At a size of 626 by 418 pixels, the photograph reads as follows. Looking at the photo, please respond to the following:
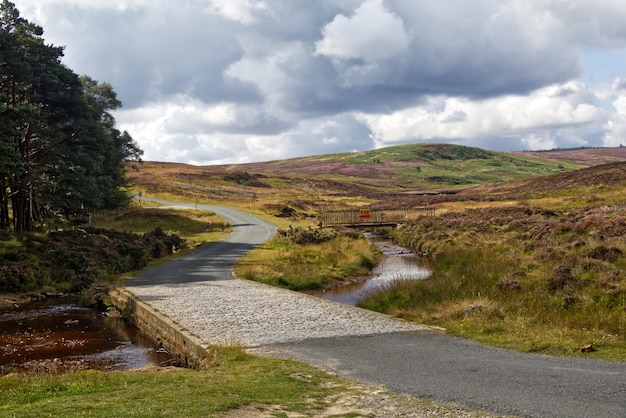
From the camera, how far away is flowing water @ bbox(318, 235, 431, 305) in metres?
24.8

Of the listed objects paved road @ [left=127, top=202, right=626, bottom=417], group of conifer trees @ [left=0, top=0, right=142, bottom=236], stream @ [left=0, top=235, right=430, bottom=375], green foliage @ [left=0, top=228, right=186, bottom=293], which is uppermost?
group of conifer trees @ [left=0, top=0, right=142, bottom=236]

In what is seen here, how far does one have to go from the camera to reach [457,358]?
39.1ft

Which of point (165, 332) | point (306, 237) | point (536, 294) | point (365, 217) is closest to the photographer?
point (165, 332)

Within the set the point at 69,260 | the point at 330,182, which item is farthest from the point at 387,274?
the point at 330,182

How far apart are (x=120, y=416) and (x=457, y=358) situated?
699 cm

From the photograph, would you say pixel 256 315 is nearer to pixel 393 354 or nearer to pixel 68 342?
pixel 68 342

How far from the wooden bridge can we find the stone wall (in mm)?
29880

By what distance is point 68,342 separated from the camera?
691 inches

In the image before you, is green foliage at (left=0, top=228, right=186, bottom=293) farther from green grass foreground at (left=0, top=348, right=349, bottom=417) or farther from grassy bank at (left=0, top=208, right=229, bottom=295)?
green grass foreground at (left=0, top=348, right=349, bottom=417)

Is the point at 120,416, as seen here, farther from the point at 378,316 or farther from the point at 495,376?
the point at 378,316

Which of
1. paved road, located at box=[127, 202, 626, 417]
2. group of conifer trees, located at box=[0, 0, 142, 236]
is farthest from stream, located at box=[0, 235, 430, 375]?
group of conifer trees, located at box=[0, 0, 142, 236]

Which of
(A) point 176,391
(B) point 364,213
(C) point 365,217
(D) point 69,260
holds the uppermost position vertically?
(B) point 364,213

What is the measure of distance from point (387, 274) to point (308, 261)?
463cm

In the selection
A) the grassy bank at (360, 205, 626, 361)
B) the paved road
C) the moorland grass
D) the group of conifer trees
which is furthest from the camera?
the moorland grass
